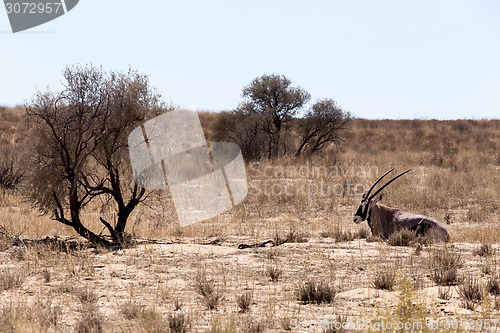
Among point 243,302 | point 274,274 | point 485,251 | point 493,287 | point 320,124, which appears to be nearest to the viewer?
point 243,302

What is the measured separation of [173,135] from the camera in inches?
378

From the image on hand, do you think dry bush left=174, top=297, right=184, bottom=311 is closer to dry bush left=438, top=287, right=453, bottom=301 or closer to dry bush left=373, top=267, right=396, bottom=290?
dry bush left=373, top=267, right=396, bottom=290

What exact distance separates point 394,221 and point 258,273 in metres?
4.00

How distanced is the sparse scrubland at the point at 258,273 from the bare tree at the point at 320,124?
11238mm

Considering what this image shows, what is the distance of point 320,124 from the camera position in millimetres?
26266

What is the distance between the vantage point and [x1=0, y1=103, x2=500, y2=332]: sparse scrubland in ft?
14.3

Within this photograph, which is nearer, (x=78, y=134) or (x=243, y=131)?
(x=78, y=134)

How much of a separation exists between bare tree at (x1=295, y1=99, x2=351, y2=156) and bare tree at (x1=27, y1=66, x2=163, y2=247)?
17431mm

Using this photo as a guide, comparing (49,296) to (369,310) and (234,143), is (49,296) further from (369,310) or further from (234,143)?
(234,143)

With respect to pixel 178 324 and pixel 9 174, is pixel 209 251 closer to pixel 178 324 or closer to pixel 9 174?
pixel 178 324

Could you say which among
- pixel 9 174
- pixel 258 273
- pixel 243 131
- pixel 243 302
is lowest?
pixel 258 273

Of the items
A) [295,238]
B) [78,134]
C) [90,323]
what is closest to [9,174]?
[78,134]

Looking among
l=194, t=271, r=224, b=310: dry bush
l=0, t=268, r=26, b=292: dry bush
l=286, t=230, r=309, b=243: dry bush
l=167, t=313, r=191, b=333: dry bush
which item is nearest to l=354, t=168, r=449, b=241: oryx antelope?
l=286, t=230, r=309, b=243: dry bush

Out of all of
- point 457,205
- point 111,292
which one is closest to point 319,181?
point 457,205
